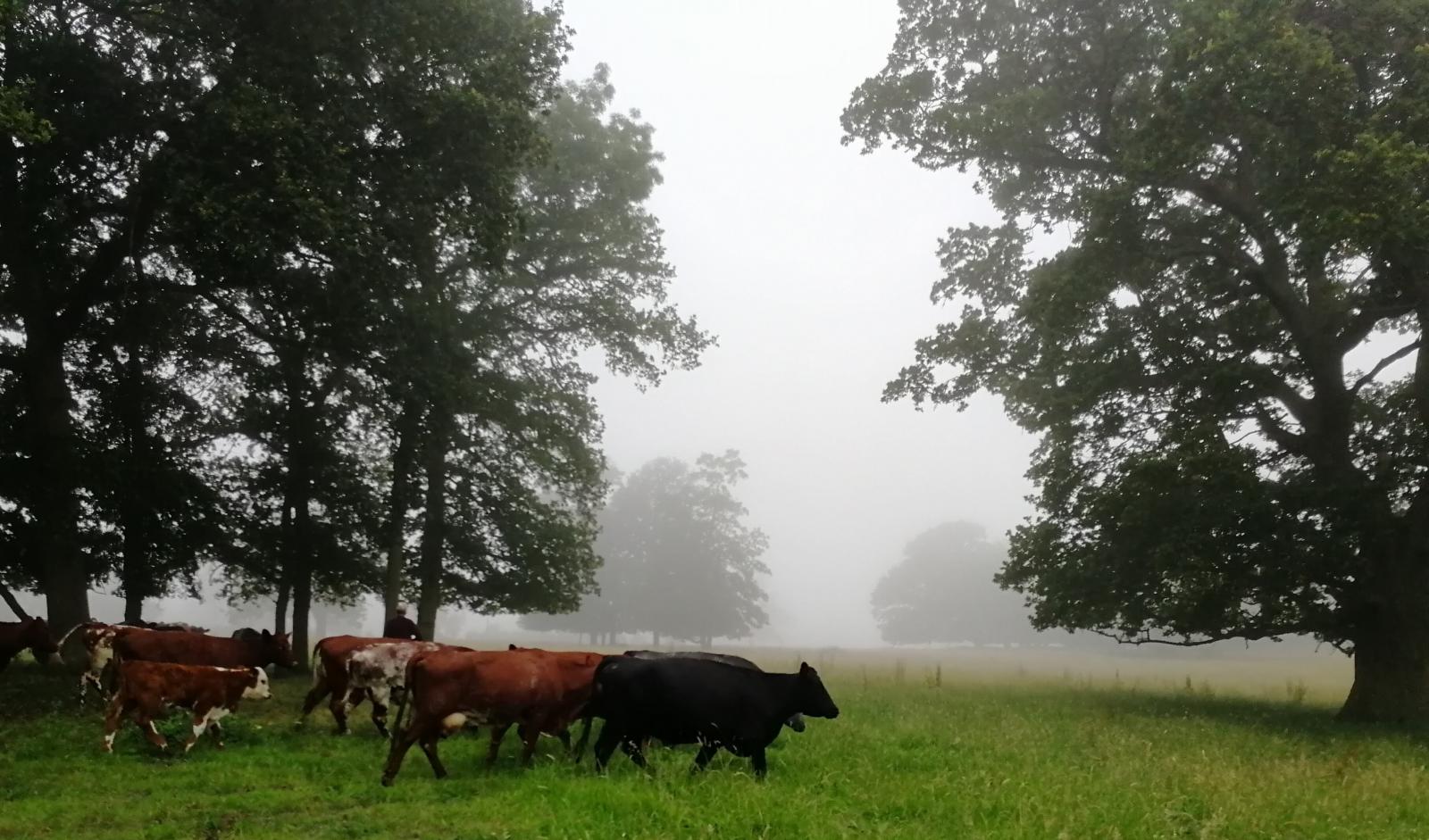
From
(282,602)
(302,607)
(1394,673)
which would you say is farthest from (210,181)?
(1394,673)

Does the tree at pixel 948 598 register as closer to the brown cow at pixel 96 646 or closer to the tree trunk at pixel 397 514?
the tree trunk at pixel 397 514

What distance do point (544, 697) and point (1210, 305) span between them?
14.7m

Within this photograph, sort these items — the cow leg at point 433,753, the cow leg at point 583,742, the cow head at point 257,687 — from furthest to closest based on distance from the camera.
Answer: the cow head at point 257,687
the cow leg at point 583,742
the cow leg at point 433,753

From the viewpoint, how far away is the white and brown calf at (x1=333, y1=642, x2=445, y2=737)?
12070 mm

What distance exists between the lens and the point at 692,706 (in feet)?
29.7

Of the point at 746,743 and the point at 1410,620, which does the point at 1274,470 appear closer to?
the point at 1410,620

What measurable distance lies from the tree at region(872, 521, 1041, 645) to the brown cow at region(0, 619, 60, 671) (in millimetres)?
71627

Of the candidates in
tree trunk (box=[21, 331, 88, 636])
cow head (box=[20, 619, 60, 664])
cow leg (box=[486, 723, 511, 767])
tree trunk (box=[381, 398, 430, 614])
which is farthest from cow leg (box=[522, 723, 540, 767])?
cow head (box=[20, 619, 60, 664])

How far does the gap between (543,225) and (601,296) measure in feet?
7.37

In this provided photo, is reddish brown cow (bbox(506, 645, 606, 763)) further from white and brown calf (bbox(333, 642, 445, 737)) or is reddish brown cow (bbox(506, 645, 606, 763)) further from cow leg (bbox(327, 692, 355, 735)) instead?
cow leg (bbox(327, 692, 355, 735))

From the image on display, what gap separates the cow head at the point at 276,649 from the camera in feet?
49.3

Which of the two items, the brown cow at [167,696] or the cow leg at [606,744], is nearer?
the cow leg at [606,744]

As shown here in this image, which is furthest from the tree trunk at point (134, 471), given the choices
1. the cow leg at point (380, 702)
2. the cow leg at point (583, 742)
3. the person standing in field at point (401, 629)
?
the cow leg at point (583, 742)

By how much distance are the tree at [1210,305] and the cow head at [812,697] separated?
825 cm
